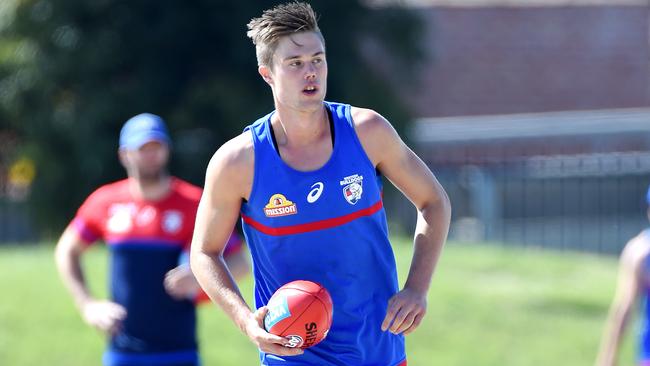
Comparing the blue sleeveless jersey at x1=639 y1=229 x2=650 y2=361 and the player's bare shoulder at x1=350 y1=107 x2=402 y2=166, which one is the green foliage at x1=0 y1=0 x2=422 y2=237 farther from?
the player's bare shoulder at x1=350 y1=107 x2=402 y2=166

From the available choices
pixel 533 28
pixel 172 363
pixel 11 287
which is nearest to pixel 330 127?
pixel 172 363

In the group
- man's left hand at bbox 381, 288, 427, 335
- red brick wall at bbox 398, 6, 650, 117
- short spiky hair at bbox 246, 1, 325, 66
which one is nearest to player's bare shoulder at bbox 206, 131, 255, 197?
short spiky hair at bbox 246, 1, 325, 66

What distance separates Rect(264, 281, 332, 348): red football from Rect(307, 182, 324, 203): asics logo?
357 millimetres

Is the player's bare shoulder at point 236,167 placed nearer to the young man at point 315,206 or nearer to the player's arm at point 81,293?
the young man at point 315,206

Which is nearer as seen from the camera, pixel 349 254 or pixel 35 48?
pixel 349 254

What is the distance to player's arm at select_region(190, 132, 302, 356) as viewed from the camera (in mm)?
5293

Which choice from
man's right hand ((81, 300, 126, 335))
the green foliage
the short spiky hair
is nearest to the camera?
the short spiky hair

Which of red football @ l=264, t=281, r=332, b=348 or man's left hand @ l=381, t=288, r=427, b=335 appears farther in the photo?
man's left hand @ l=381, t=288, r=427, b=335

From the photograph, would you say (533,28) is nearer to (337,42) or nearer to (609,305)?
(337,42)

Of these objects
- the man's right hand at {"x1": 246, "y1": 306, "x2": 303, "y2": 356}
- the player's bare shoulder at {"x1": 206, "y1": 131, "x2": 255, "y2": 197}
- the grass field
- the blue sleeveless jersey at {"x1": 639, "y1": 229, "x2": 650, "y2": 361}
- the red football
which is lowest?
the grass field

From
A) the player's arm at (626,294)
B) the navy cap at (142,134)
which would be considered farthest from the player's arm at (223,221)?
the player's arm at (626,294)

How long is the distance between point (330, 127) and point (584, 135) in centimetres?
2608

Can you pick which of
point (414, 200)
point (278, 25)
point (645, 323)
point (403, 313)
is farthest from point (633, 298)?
point (278, 25)

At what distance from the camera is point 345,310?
17.7 ft
